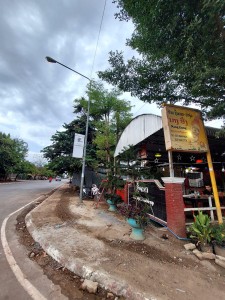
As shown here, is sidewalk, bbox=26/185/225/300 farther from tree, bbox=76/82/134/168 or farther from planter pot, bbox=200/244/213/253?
tree, bbox=76/82/134/168

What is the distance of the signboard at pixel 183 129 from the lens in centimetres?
596

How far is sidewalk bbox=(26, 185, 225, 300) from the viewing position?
3064 millimetres

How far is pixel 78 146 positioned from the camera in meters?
11.3

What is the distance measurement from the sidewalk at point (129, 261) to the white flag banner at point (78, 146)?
532cm

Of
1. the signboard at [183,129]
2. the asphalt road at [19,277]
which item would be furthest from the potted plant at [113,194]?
the asphalt road at [19,277]

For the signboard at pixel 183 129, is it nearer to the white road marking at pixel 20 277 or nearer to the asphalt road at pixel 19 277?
the asphalt road at pixel 19 277

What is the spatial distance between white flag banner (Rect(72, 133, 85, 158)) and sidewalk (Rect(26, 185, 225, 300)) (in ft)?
17.4

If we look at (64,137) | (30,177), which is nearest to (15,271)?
(64,137)

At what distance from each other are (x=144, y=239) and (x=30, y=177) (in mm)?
61943

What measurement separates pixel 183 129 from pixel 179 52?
248 centimetres

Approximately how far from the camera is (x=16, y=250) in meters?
4.60

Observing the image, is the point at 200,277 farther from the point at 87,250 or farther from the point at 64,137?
the point at 64,137

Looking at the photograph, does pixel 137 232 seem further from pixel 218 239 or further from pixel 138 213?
pixel 218 239

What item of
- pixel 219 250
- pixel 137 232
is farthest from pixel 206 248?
pixel 137 232
